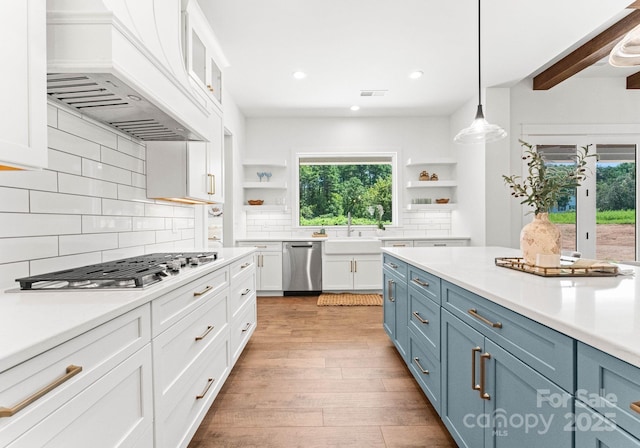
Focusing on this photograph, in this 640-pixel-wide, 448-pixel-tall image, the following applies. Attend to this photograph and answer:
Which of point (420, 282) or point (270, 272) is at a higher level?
point (420, 282)

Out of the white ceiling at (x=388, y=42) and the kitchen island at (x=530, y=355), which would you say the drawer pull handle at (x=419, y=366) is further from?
the white ceiling at (x=388, y=42)

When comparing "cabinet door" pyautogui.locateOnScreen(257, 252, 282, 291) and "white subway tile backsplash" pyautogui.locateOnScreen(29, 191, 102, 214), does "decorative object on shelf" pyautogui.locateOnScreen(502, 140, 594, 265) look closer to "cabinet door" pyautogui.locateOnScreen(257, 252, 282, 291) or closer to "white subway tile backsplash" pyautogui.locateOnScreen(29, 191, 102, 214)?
"white subway tile backsplash" pyautogui.locateOnScreen(29, 191, 102, 214)

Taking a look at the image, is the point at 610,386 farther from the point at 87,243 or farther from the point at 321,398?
the point at 87,243

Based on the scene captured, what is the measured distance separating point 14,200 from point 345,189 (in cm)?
489

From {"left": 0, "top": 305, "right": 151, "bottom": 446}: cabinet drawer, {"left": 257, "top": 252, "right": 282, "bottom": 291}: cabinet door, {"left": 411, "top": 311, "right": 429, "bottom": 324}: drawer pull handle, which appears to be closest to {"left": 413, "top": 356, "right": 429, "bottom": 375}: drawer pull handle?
{"left": 411, "top": 311, "right": 429, "bottom": 324}: drawer pull handle

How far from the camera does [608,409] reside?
781mm

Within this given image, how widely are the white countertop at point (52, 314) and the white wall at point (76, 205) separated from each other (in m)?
0.32

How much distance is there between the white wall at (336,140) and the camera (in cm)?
568

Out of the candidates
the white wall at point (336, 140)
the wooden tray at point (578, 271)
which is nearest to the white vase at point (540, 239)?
the wooden tray at point (578, 271)

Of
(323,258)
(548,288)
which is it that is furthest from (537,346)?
(323,258)

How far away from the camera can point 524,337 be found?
1102mm

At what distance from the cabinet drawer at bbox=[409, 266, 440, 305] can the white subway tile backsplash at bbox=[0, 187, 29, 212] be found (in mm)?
1915

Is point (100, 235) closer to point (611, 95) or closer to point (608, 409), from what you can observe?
point (608, 409)

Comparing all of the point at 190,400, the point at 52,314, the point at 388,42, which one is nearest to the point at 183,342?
the point at 190,400
